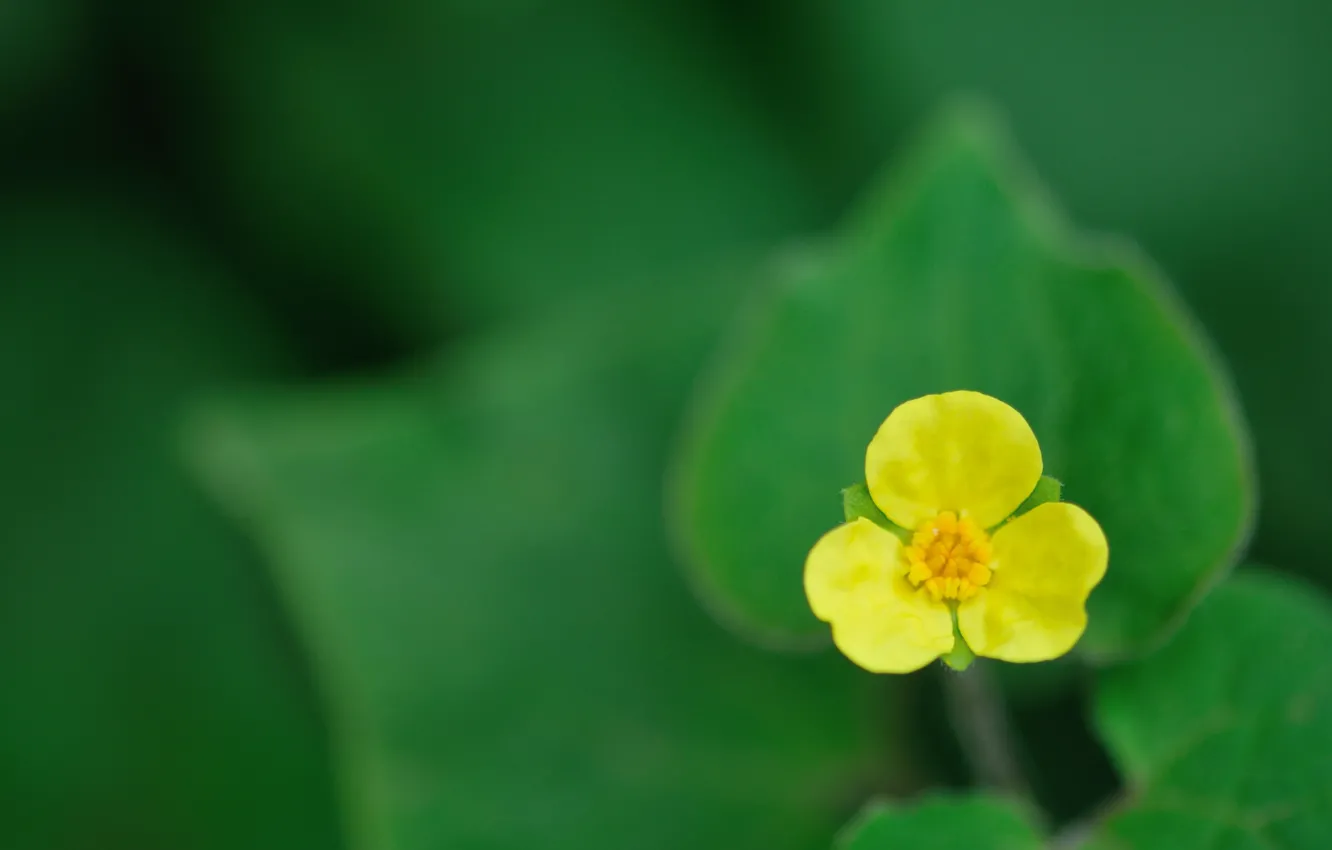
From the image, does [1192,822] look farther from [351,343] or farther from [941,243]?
[351,343]

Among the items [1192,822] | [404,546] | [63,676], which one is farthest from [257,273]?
[1192,822]

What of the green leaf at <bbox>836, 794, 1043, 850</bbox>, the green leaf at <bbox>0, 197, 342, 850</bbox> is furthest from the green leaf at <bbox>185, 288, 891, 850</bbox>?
the green leaf at <bbox>0, 197, 342, 850</bbox>

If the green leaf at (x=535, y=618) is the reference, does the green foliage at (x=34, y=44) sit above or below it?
above

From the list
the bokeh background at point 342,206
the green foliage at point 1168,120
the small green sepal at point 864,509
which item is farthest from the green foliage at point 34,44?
the small green sepal at point 864,509

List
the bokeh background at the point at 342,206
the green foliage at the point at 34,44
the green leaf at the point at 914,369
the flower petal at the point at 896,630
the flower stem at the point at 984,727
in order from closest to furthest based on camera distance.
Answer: the flower petal at the point at 896,630 < the green leaf at the point at 914,369 < the flower stem at the point at 984,727 < the bokeh background at the point at 342,206 < the green foliage at the point at 34,44

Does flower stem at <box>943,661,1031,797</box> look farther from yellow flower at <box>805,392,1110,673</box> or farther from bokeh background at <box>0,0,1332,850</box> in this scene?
bokeh background at <box>0,0,1332,850</box>

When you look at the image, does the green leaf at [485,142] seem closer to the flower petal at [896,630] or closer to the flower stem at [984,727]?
the flower stem at [984,727]
